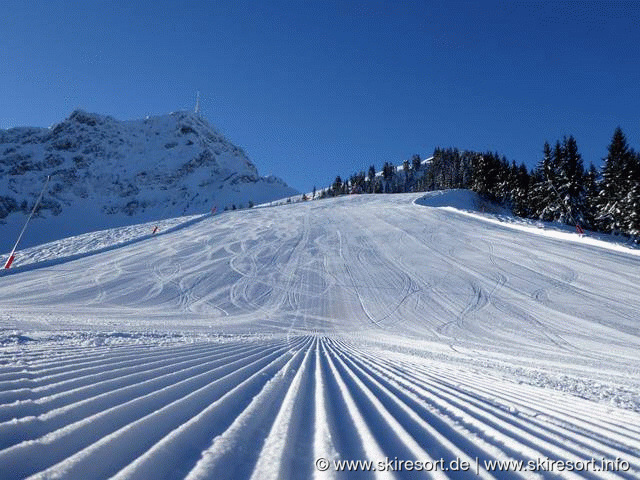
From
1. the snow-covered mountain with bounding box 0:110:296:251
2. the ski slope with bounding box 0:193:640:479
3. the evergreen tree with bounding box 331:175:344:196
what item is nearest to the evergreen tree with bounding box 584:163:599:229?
the ski slope with bounding box 0:193:640:479

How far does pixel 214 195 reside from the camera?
13250 cm

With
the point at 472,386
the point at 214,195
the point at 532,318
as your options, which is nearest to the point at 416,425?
the point at 472,386

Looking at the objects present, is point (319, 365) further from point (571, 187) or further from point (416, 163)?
point (416, 163)

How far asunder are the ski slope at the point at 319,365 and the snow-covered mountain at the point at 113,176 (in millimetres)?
86720

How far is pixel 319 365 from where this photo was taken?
6121 mm

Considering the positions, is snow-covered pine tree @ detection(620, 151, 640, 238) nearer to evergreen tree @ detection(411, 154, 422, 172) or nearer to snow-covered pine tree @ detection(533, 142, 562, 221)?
snow-covered pine tree @ detection(533, 142, 562, 221)

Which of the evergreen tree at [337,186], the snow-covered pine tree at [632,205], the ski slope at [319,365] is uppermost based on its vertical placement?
the evergreen tree at [337,186]

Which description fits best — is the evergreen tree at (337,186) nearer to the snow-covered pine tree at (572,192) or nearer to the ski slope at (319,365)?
the snow-covered pine tree at (572,192)

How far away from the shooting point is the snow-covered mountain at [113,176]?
105 metres

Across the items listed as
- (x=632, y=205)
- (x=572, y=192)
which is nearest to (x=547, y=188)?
(x=572, y=192)

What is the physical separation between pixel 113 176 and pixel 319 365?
5714 inches

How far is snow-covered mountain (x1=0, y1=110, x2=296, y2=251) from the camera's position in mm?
105062

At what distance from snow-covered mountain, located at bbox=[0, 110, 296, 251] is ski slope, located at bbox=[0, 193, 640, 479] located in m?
86.7

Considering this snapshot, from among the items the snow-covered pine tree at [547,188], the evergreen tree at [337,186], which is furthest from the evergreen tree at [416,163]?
the snow-covered pine tree at [547,188]
